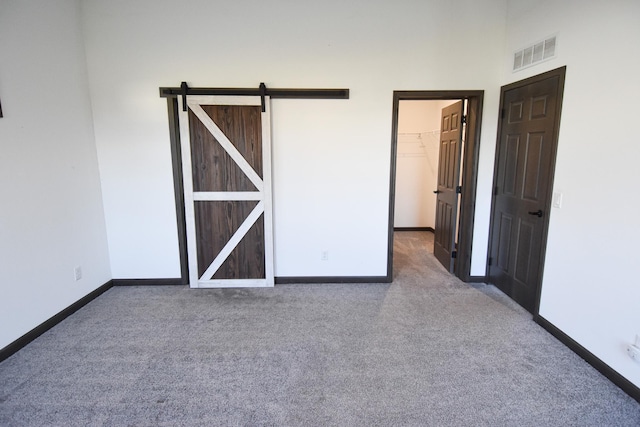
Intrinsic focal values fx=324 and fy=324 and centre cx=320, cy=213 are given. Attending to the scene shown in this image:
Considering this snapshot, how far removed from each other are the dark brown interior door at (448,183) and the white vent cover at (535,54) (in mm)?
656

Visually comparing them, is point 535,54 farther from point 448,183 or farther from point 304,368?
point 304,368

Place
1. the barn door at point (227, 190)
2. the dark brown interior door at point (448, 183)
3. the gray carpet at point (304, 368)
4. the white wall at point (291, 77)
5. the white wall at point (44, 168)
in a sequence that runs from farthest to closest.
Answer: the dark brown interior door at point (448, 183) < the barn door at point (227, 190) < the white wall at point (291, 77) < the white wall at point (44, 168) < the gray carpet at point (304, 368)

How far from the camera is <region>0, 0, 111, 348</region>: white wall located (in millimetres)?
2375

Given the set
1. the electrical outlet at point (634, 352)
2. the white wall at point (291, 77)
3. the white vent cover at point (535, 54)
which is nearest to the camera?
the electrical outlet at point (634, 352)

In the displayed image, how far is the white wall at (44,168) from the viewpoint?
7.79 ft

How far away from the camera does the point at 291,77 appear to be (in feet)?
10.9

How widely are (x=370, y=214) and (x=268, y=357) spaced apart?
1881 mm

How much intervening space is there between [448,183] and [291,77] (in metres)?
2.29

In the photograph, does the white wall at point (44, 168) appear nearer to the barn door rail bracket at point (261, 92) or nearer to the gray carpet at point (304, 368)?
the gray carpet at point (304, 368)

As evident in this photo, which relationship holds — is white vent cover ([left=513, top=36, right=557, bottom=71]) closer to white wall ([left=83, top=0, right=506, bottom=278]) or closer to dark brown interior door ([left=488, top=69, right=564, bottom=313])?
dark brown interior door ([left=488, top=69, right=564, bottom=313])

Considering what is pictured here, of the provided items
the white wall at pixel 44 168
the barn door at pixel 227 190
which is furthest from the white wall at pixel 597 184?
the white wall at pixel 44 168

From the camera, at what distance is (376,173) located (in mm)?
3516

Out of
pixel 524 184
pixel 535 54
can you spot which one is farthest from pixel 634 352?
pixel 535 54

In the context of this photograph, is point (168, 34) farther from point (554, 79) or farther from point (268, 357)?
point (554, 79)
